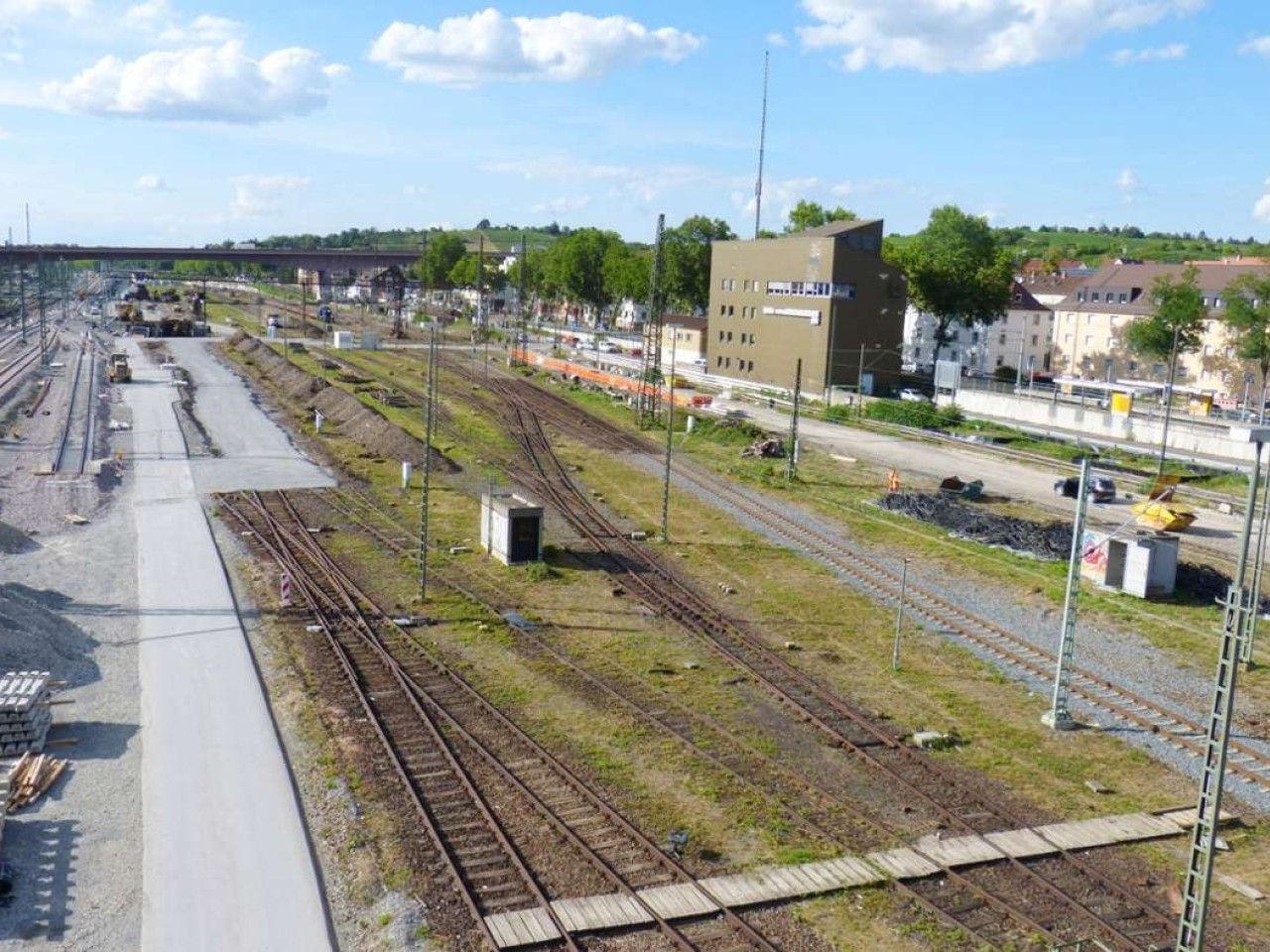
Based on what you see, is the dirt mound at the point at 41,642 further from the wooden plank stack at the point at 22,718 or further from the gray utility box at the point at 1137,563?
the gray utility box at the point at 1137,563

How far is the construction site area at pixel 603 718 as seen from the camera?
43.0ft

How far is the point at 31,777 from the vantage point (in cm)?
1553

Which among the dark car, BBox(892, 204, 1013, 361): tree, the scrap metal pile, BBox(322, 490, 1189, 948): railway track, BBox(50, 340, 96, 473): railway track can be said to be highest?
BBox(892, 204, 1013, 361): tree

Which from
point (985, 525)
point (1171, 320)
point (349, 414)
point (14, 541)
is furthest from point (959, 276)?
point (14, 541)

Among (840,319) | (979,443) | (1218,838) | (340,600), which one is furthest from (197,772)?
Answer: (840,319)

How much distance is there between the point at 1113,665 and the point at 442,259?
564 feet

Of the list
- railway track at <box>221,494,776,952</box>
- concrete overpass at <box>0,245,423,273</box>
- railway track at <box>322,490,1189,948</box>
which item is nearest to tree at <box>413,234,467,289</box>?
concrete overpass at <box>0,245,423,273</box>

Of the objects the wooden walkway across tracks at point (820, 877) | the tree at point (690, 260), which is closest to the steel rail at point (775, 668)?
the wooden walkway across tracks at point (820, 877)

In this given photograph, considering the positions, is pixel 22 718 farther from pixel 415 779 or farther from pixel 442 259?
pixel 442 259

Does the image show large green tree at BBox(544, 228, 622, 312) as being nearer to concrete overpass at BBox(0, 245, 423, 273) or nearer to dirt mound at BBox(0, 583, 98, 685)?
concrete overpass at BBox(0, 245, 423, 273)

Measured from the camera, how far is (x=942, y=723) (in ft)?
63.3

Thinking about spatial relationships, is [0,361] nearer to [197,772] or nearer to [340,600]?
[340,600]

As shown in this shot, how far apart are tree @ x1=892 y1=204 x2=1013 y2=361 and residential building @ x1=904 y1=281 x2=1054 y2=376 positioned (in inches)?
437

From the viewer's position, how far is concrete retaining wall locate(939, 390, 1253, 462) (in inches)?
1966
